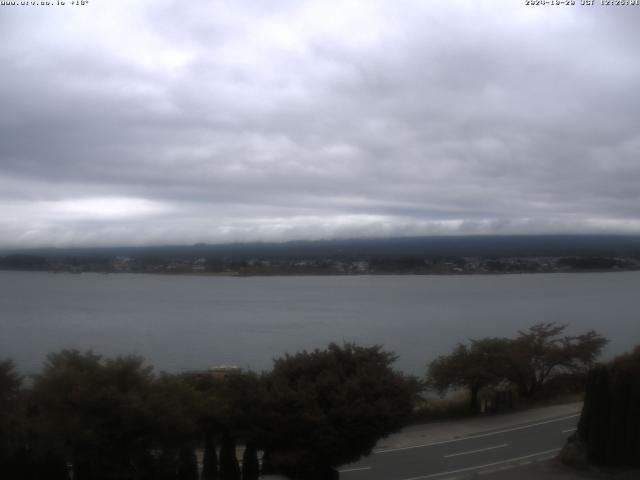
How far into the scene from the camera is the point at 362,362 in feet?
46.5

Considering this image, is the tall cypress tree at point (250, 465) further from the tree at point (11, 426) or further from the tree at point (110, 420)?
the tree at point (11, 426)

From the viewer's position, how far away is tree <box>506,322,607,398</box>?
25.6 metres

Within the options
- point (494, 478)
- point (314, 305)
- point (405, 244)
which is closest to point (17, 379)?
point (494, 478)

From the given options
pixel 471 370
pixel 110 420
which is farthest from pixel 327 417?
pixel 471 370

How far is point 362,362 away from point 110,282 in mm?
67285

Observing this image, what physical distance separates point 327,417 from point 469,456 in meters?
5.13

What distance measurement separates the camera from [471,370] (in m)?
24.2

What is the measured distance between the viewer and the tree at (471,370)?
24.2 metres

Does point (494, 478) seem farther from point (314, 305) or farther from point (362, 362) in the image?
point (314, 305)

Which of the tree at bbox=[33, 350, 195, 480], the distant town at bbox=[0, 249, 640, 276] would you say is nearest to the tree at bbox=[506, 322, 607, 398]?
the tree at bbox=[33, 350, 195, 480]

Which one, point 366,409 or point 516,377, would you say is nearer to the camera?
point 366,409

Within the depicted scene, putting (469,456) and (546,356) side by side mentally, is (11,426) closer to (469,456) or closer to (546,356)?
(469,456)

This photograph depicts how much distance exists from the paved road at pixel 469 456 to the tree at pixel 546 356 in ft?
19.3

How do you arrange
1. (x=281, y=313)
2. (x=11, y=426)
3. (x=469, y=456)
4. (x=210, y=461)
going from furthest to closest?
1. (x=281, y=313)
2. (x=469, y=456)
3. (x=210, y=461)
4. (x=11, y=426)
